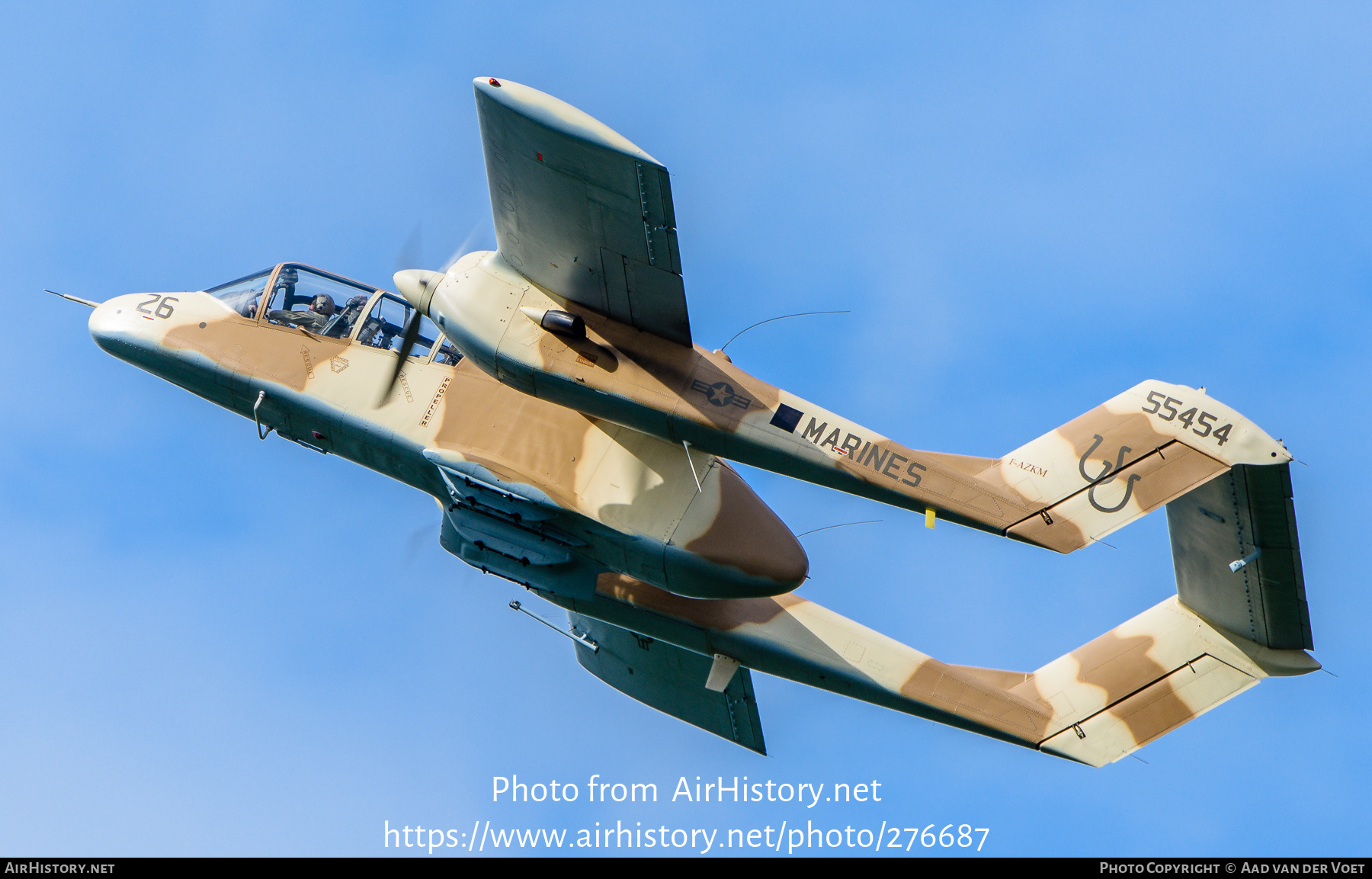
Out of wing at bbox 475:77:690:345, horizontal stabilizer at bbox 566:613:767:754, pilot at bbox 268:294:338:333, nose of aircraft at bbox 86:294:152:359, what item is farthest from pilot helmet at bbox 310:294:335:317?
horizontal stabilizer at bbox 566:613:767:754

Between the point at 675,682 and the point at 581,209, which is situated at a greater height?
the point at 581,209

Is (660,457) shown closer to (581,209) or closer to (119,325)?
(581,209)

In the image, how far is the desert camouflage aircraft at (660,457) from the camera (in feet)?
53.7

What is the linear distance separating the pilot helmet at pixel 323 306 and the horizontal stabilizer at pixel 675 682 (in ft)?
22.9

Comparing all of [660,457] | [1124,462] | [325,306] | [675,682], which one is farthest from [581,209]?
[675,682]

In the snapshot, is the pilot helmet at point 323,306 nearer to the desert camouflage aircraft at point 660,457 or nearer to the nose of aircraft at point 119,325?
the desert camouflage aircraft at point 660,457

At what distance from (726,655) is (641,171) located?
854 cm

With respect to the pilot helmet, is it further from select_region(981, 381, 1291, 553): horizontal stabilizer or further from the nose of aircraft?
select_region(981, 381, 1291, 553): horizontal stabilizer

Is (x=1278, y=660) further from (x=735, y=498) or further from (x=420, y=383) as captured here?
(x=420, y=383)

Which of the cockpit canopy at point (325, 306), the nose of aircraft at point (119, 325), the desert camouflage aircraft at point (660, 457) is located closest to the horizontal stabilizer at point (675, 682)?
the desert camouflage aircraft at point (660, 457)

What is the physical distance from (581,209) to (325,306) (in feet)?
20.1

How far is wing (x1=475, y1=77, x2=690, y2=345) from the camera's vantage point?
14.7 meters

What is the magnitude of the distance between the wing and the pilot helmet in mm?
4305

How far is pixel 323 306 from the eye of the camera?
1992cm
